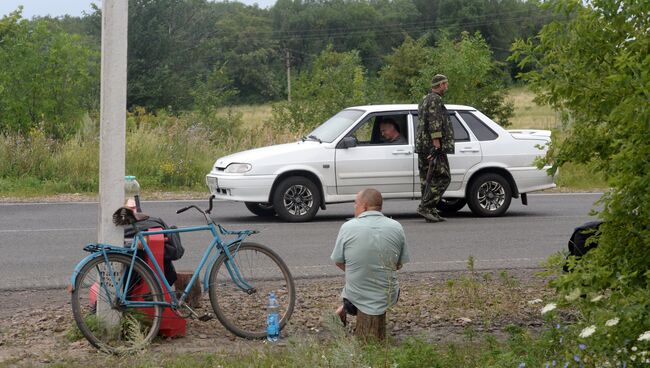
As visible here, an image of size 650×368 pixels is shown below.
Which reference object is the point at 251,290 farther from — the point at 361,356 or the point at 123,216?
the point at 361,356

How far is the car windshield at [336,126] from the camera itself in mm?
15875

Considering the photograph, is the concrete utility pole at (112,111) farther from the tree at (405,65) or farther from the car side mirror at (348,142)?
the tree at (405,65)

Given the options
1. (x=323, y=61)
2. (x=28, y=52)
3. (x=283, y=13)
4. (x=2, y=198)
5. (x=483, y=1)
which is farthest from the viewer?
(x=283, y=13)

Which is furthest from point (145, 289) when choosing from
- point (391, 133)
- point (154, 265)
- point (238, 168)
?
point (391, 133)

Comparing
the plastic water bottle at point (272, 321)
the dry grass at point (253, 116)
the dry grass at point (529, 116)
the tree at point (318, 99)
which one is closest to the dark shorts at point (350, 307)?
the plastic water bottle at point (272, 321)

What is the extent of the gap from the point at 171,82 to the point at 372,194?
5015 cm

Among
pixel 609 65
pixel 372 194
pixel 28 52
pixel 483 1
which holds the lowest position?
pixel 372 194

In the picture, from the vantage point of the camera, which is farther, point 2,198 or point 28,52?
point 28,52

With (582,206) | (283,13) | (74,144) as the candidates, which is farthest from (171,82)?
(283,13)

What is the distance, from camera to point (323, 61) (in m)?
40.7

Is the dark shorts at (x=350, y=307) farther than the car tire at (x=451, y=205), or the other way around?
the car tire at (x=451, y=205)

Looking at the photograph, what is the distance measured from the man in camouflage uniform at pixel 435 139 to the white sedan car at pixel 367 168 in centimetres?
55

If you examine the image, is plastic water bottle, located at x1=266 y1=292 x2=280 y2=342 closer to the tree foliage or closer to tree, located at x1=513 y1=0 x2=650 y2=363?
tree, located at x1=513 y1=0 x2=650 y2=363

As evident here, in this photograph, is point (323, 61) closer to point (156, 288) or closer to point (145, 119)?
point (145, 119)
